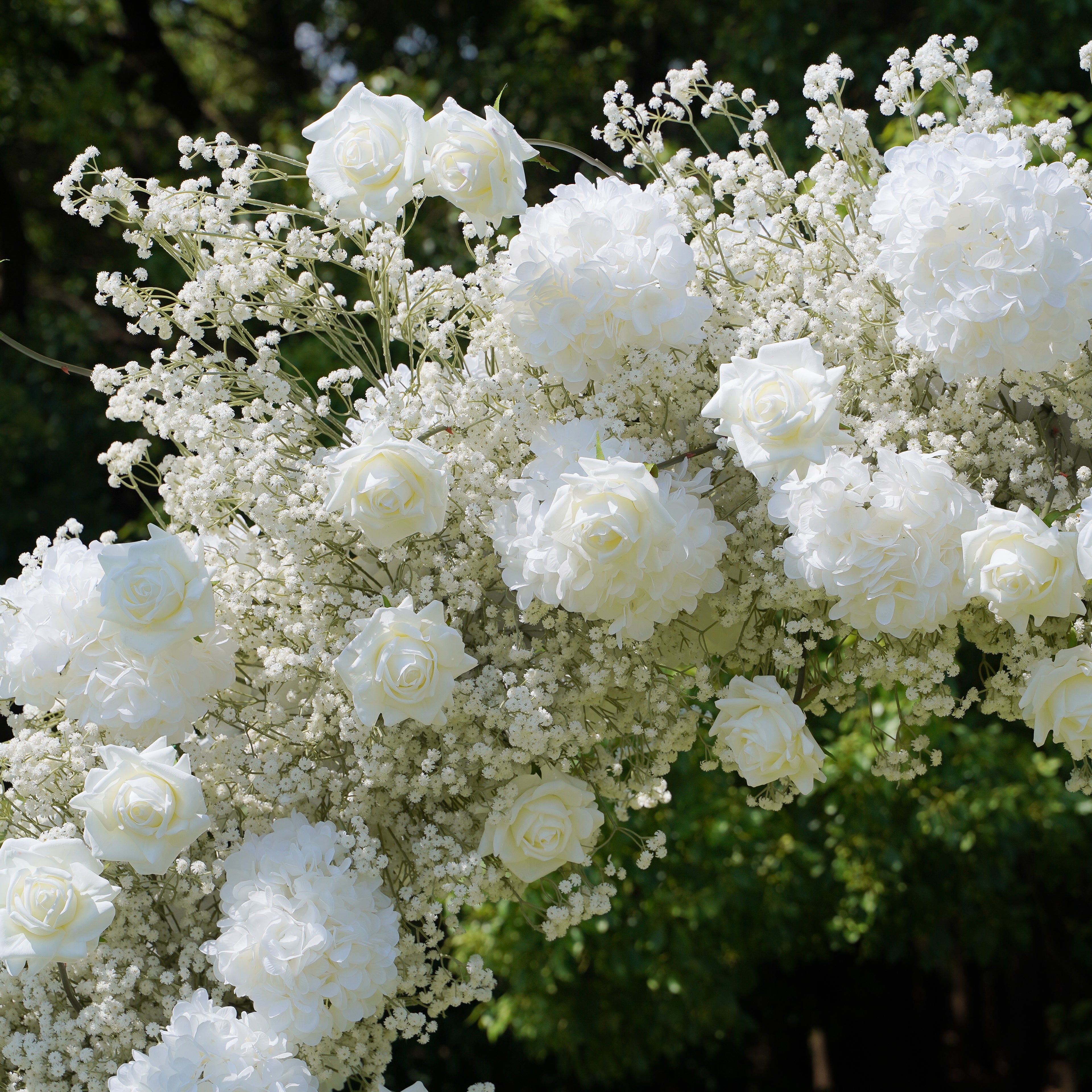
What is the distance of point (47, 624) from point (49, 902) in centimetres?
34

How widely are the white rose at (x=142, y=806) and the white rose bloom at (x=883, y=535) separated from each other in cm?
77

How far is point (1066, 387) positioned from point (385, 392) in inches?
35.6

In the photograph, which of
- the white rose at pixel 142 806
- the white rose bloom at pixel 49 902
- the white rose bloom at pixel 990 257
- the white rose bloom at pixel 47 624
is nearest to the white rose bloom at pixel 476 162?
the white rose bloom at pixel 990 257

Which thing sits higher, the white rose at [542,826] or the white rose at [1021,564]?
the white rose at [1021,564]

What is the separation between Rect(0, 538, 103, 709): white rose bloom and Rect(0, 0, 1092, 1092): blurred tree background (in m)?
1.36

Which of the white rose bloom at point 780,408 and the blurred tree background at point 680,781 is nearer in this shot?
the white rose bloom at point 780,408

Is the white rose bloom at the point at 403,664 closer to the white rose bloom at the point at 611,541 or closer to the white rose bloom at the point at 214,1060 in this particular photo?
the white rose bloom at the point at 611,541

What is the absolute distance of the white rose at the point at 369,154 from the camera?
1.40m

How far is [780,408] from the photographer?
127 centimetres

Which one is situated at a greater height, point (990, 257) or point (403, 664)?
point (990, 257)

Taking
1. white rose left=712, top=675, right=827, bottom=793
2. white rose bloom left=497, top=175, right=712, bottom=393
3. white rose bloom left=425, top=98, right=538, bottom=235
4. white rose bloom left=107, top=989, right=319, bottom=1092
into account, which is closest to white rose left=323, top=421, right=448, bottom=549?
white rose bloom left=497, top=175, right=712, bottom=393

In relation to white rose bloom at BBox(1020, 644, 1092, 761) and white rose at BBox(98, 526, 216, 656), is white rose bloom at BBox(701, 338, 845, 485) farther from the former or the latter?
white rose at BBox(98, 526, 216, 656)

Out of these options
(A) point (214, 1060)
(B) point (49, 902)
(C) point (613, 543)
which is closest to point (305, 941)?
(A) point (214, 1060)

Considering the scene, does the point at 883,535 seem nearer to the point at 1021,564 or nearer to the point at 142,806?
the point at 1021,564
